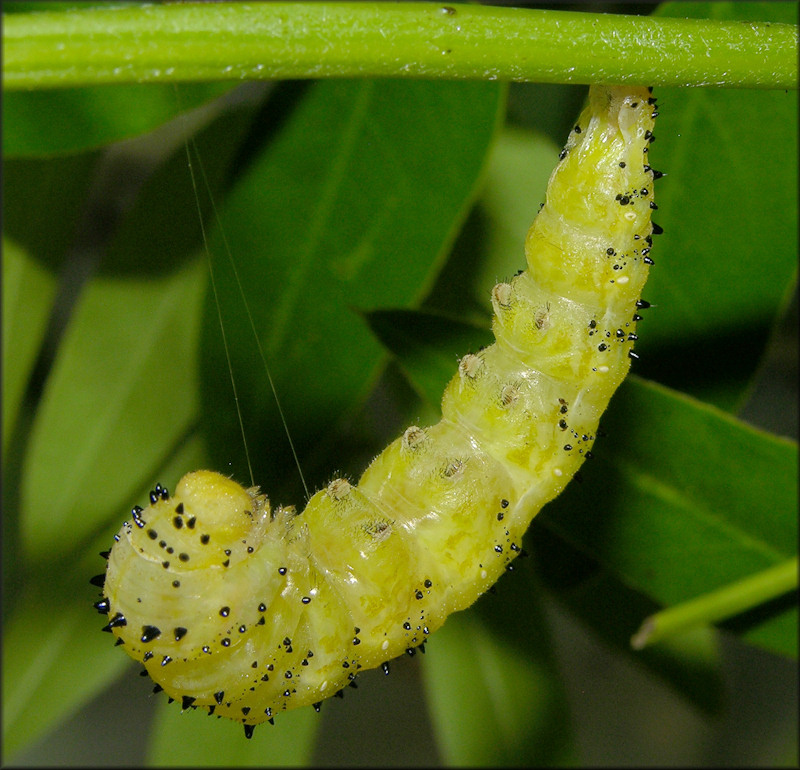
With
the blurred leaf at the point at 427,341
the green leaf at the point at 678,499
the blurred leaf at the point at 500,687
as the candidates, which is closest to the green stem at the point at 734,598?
the green leaf at the point at 678,499

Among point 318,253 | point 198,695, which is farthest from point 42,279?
point 198,695

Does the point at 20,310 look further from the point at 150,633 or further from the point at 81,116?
the point at 150,633

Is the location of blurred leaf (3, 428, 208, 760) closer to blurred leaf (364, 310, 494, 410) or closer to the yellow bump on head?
blurred leaf (364, 310, 494, 410)

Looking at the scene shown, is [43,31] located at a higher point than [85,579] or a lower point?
higher

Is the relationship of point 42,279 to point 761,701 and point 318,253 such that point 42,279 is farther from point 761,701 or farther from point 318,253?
point 761,701

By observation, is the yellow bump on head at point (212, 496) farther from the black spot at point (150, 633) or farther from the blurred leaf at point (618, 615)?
the blurred leaf at point (618, 615)

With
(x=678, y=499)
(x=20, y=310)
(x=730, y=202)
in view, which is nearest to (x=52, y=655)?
(x=20, y=310)
